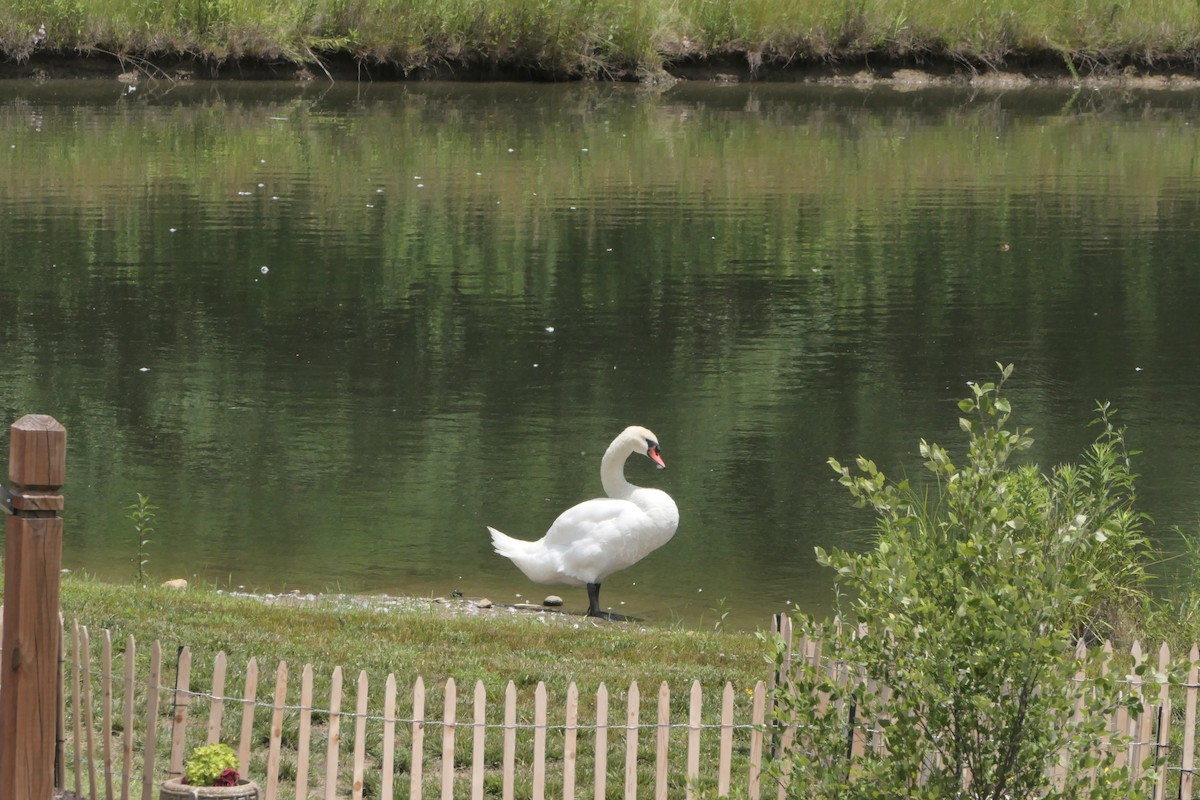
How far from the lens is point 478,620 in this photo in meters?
10.6

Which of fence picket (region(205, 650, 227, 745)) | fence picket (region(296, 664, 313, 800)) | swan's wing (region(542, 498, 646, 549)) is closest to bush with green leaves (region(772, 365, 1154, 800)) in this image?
fence picket (region(296, 664, 313, 800))

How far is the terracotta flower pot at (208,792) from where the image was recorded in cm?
620

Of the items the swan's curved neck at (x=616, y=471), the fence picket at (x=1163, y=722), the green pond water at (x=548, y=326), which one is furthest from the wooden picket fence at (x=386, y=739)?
the green pond water at (x=548, y=326)

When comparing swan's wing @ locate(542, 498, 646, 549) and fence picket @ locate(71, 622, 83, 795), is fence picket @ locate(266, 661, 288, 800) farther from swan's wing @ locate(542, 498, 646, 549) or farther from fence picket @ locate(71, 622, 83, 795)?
swan's wing @ locate(542, 498, 646, 549)

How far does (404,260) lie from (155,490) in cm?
1002

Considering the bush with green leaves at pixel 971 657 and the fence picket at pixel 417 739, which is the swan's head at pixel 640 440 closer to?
the fence picket at pixel 417 739

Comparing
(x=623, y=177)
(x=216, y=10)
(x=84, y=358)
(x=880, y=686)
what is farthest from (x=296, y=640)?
(x=216, y=10)

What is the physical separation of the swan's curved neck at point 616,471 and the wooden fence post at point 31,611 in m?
6.15

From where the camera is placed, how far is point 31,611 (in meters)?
5.95

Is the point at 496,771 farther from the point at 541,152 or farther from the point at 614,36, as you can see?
the point at 614,36

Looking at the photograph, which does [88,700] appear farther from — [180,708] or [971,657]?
[971,657]

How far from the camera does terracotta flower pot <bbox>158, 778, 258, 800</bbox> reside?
6195 millimetres

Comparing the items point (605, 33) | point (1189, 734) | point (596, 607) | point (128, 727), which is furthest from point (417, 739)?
point (605, 33)

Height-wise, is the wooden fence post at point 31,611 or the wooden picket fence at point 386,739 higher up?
the wooden fence post at point 31,611
